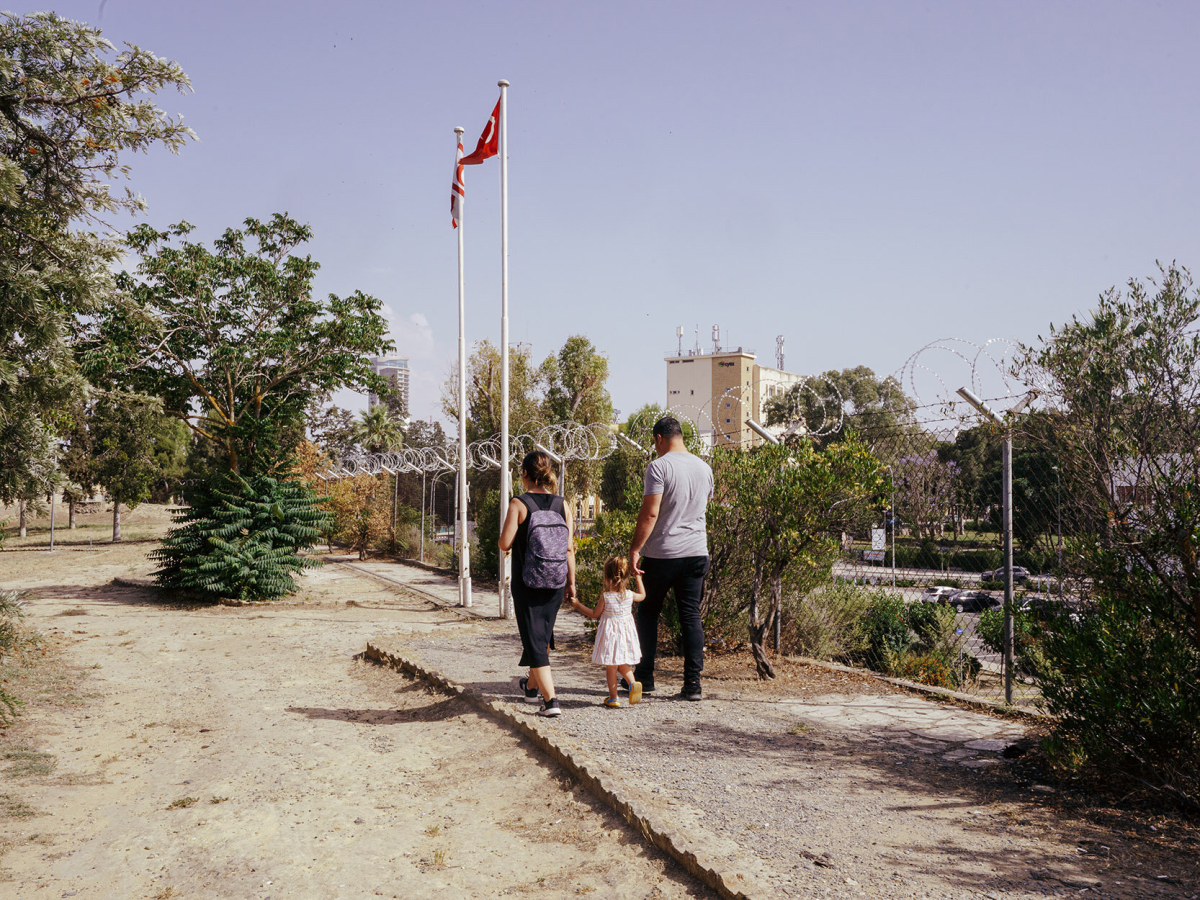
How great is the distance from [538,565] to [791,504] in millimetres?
2309

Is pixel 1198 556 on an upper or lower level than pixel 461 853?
upper

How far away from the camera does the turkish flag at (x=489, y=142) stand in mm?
12289

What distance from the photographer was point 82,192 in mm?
8344

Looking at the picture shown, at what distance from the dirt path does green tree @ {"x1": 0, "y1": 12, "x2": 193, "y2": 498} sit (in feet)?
8.57

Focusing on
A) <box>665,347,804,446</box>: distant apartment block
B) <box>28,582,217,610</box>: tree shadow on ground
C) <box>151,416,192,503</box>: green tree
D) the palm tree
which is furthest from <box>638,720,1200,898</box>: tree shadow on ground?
<box>665,347,804,446</box>: distant apartment block

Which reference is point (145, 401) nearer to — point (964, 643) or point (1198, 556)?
point (964, 643)

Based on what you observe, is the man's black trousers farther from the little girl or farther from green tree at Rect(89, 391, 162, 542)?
green tree at Rect(89, 391, 162, 542)

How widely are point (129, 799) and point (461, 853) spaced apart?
2316 mm

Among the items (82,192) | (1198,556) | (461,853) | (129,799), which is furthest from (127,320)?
(1198,556)

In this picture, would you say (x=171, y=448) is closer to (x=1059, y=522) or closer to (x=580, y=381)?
(x=580, y=381)

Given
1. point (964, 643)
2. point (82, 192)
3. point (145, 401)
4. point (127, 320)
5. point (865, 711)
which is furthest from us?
point (127, 320)

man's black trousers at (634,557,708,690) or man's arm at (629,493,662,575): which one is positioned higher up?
man's arm at (629,493,662,575)

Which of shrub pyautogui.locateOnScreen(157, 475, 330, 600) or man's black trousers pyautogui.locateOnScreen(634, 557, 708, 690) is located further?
shrub pyautogui.locateOnScreen(157, 475, 330, 600)

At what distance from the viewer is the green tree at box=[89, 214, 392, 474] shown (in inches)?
544
